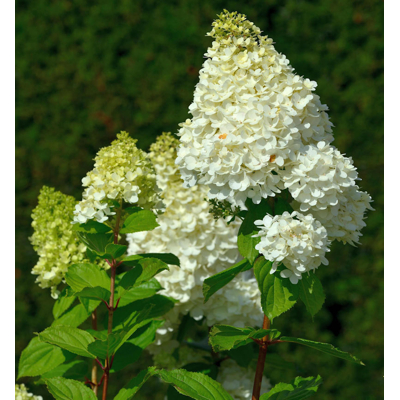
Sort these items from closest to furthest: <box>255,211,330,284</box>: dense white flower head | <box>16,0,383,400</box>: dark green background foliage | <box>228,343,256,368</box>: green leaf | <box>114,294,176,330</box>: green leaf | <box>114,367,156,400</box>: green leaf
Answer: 1. <box>255,211,330,284</box>: dense white flower head
2. <box>114,367,156,400</box>: green leaf
3. <box>114,294,176,330</box>: green leaf
4. <box>228,343,256,368</box>: green leaf
5. <box>16,0,383,400</box>: dark green background foliage

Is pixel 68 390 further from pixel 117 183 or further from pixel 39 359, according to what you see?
pixel 117 183

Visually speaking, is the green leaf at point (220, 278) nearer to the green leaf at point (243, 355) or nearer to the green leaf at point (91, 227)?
the green leaf at point (91, 227)

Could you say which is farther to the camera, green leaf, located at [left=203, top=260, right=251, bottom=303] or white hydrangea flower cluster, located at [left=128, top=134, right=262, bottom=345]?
white hydrangea flower cluster, located at [left=128, top=134, right=262, bottom=345]

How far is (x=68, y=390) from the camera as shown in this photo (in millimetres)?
1206

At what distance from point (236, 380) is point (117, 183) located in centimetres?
82

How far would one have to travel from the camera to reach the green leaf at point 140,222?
1276 millimetres

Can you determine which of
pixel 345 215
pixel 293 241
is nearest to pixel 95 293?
→ pixel 293 241

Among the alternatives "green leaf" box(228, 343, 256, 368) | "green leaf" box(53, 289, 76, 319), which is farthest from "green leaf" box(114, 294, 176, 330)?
"green leaf" box(228, 343, 256, 368)

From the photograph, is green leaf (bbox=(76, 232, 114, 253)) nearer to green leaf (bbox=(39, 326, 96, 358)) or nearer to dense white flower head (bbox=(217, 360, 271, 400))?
green leaf (bbox=(39, 326, 96, 358))

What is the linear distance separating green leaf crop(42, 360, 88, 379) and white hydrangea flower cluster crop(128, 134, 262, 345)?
0.31m

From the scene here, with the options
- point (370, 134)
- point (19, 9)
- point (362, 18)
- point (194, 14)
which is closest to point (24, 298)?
point (19, 9)

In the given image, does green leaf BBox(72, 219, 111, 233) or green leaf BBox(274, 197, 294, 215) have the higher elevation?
green leaf BBox(274, 197, 294, 215)

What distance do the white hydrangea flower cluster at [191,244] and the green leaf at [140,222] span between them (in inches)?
13.1

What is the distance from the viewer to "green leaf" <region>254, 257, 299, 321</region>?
112 centimetres
